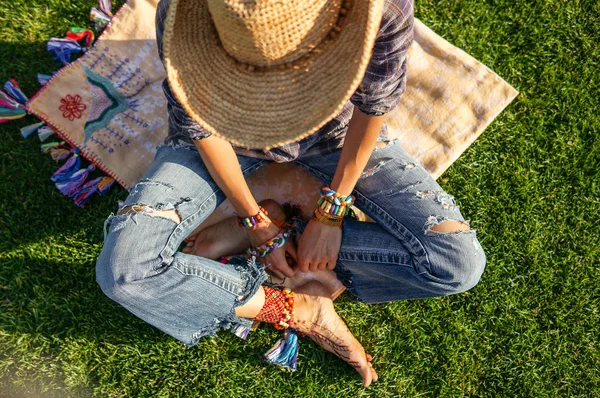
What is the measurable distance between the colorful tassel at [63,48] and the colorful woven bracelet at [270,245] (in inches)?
57.9

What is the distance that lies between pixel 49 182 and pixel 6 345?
84 cm

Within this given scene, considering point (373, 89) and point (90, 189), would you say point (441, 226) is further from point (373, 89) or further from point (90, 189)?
point (90, 189)

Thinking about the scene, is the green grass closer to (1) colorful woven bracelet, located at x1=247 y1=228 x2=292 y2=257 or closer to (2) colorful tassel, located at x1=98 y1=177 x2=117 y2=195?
(2) colorful tassel, located at x1=98 y1=177 x2=117 y2=195

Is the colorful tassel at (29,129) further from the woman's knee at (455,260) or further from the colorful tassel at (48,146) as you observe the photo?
the woman's knee at (455,260)

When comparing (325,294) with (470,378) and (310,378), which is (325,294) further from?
(470,378)

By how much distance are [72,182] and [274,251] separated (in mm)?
1145

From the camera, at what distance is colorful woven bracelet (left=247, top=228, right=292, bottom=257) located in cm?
223

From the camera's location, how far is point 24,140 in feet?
8.66

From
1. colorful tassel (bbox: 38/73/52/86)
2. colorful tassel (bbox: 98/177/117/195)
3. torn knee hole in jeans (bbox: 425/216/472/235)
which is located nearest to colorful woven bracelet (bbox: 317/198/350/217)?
torn knee hole in jeans (bbox: 425/216/472/235)

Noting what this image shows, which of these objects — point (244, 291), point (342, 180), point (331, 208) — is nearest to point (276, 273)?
point (244, 291)

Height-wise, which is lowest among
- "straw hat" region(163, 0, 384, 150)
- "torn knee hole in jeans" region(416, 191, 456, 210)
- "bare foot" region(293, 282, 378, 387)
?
Answer: "bare foot" region(293, 282, 378, 387)

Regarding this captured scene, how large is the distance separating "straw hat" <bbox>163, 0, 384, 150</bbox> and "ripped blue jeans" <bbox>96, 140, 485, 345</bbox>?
777 mm

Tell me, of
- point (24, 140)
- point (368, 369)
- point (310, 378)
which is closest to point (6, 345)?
point (24, 140)

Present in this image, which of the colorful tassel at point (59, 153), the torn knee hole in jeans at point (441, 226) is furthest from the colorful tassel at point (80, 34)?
the torn knee hole in jeans at point (441, 226)
